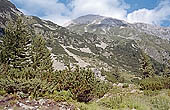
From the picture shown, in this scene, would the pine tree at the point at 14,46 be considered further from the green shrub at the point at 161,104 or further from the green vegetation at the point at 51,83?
the green shrub at the point at 161,104

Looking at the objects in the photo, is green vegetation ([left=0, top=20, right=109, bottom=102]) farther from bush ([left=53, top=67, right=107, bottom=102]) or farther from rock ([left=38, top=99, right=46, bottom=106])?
rock ([left=38, top=99, right=46, bottom=106])

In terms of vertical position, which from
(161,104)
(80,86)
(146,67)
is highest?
(146,67)

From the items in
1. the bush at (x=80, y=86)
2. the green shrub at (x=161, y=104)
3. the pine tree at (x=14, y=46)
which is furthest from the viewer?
the pine tree at (x=14, y=46)

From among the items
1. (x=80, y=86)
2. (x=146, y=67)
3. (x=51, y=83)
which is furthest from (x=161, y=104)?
(x=146, y=67)

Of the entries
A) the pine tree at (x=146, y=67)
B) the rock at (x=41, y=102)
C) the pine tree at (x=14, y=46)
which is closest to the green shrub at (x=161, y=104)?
the rock at (x=41, y=102)

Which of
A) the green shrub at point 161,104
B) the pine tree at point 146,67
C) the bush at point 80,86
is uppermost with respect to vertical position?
the pine tree at point 146,67

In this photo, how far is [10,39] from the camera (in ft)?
97.3

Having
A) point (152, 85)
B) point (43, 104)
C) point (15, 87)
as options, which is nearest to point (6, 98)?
point (15, 87)

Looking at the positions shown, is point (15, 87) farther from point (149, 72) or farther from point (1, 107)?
point (149, 72)

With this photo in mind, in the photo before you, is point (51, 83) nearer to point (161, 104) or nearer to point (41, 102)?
point (41, 102)

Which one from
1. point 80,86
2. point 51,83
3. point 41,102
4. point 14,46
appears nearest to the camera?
point 41,102

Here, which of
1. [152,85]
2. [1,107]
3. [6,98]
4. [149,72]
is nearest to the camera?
[1,107]

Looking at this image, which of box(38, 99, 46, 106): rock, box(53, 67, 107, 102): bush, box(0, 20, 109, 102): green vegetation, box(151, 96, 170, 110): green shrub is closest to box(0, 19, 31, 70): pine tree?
box(0, 20, 109, 102): green vegetation

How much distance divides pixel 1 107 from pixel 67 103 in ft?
9.17
